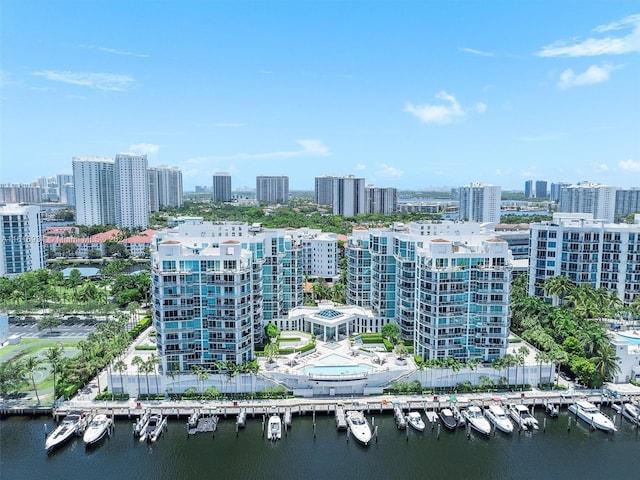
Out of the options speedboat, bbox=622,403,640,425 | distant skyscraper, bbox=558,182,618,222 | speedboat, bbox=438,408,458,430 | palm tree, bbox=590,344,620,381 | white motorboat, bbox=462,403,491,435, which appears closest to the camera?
white motorboat, bbox=462,403,491,435

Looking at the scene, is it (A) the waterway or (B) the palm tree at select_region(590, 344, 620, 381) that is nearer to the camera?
(A) the waterway

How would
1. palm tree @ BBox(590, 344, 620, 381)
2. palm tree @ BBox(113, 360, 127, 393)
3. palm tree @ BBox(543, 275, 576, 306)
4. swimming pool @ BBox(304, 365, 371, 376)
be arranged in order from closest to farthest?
palm tree @ BBox(113, 360, 127, 393), palm tree @ BBox(590, 344, 620, 381), swimming pool @ BBox(304, 365, 371, 376), palm tree @ BBox(543, 275, 576, 306)

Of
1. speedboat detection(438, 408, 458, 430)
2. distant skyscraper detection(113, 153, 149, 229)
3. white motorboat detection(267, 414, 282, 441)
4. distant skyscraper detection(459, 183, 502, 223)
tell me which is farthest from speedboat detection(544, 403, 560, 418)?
distant skyscraper detection(113, 153, 149, 229)

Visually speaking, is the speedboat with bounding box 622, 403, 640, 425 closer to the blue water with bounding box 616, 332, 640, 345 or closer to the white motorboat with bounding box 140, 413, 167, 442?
the blue water with bounding box 616, 332, 640, 345

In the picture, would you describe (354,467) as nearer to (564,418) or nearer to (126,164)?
(564,418)

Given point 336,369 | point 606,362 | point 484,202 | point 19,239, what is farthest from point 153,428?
point 484,202

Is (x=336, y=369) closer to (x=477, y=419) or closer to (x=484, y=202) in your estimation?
(x=477, y=419)

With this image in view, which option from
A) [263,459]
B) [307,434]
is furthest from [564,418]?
[263,459]
